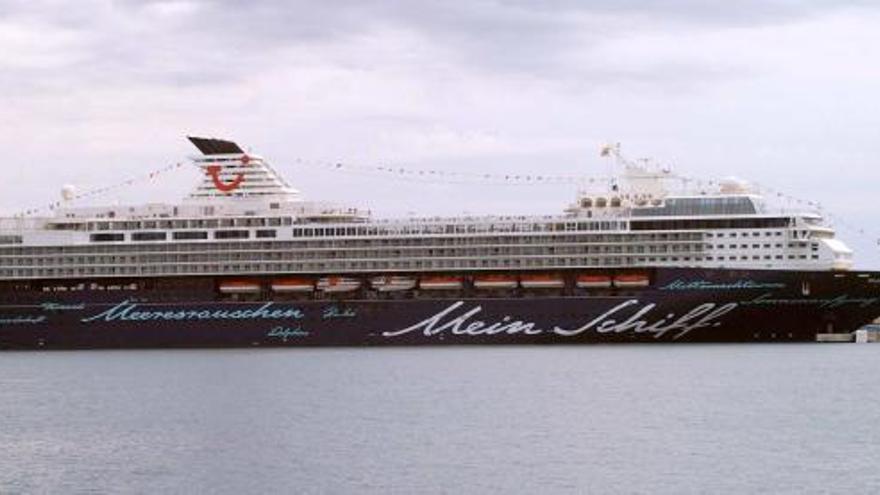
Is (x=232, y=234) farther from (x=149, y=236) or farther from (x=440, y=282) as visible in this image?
(x=440, y=282)

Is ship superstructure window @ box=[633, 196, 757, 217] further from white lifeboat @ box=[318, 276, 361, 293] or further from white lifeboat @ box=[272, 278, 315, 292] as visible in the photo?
white lifeboat @ box=[272, 278, 315, 292]

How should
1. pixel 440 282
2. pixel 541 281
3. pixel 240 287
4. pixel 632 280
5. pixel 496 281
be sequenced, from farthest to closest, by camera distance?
1. pixel 240 287
2. pixel 440 282
3. pixel 496 281
4. pixel 541 281
5. pixel 632 280

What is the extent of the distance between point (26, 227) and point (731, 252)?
36.9 m

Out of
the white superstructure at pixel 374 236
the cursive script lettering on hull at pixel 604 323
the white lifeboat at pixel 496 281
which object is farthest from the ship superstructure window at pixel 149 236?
the white lifeboat at pixel 496 281

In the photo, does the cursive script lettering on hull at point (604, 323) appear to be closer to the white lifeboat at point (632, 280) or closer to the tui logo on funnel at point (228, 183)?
the white lifeboat at point (632, 280)

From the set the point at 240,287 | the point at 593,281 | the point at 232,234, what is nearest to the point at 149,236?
the point at 232,234

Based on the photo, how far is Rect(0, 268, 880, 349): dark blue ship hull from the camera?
84.9m

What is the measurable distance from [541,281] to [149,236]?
20588 mm

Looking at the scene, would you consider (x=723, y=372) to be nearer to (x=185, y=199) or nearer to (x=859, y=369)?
(x=859, y=369)

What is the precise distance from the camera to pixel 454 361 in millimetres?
83125

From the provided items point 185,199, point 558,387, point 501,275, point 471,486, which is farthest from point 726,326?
point 471,486

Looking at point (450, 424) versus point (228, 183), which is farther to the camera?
point (228, 183)

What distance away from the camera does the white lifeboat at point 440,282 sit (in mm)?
90938

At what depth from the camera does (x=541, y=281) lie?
293ft
